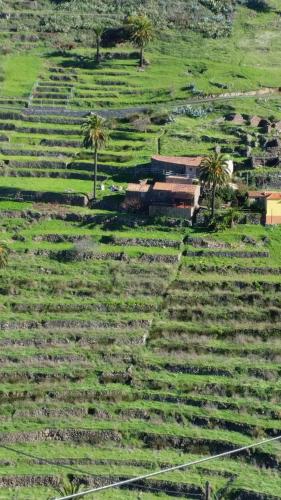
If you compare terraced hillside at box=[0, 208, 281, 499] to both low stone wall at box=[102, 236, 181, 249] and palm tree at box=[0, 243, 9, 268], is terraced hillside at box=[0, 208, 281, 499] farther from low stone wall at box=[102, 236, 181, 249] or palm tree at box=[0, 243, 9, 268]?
palm tree at box=[0, 243, 9, 268]

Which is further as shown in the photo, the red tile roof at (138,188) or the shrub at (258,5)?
the shrub at (258,5)

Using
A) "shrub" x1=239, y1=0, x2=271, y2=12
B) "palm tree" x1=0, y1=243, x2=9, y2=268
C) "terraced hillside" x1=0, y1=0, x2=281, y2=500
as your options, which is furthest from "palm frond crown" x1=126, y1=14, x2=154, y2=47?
"palm tree" x1=0, y1=243, x2=9, y2=268

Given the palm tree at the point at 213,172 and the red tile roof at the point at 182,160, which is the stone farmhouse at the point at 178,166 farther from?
the palm tree at the point at 213,172

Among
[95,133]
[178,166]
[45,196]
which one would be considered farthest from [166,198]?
[45,196]

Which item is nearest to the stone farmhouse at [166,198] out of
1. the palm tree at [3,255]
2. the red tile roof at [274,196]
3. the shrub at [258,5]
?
the red tile roof at [274,196]

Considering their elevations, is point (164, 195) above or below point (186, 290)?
above

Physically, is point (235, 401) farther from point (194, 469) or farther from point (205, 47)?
point (205, 47)

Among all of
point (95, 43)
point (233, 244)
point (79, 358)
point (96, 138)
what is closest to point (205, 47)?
point (95, 43)
